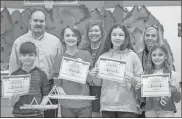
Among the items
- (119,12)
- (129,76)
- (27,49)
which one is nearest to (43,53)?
(27,49)

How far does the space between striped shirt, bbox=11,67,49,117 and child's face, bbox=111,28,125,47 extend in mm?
729

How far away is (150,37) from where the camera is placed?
2602 mm

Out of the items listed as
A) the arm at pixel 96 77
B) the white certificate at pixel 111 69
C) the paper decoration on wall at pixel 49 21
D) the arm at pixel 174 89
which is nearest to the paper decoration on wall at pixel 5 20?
the paper decoration on wall at pixel 49 21

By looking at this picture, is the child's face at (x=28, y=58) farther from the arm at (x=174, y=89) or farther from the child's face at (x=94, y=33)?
the arm at (x=174, y=89)

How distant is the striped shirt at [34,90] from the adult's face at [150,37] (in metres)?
1.12

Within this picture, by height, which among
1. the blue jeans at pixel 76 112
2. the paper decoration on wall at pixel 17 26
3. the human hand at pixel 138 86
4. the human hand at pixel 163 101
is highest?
the paper decoration on wall at pixel 17 26

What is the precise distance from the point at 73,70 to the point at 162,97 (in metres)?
0.84

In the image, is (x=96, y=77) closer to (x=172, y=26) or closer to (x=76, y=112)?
(x=76, y=112)

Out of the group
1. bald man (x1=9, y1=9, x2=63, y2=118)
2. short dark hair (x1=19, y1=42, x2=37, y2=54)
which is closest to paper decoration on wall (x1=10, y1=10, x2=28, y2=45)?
bald man (x1=9, y1=9, x2=63, y2=118)

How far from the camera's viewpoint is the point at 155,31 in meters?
2.60

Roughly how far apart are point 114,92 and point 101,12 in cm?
255

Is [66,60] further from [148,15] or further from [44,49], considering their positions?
[148,15]

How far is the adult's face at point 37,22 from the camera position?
2555 mm

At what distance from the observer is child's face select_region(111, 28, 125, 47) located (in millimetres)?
2254
